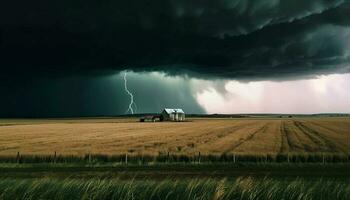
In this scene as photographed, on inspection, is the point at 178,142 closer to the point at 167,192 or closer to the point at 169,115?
the point at 167,192

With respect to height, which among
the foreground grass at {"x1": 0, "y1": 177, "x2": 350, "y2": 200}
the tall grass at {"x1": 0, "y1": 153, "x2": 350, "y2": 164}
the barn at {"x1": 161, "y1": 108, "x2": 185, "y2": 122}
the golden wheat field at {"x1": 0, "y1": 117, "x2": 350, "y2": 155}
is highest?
the barn at {"x1": 161, "y1": 108, "x2": 185, "y2": 122}

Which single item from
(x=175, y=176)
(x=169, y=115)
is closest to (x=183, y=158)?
(x=175, y=176)

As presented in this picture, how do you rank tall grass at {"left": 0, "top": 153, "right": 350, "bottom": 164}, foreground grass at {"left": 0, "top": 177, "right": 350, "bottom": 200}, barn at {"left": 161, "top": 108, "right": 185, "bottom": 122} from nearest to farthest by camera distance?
foreground grass at {"left": 0, "top": 177, "right": 350, "bottom": 200}
tall grass at {"left": 0, "top": 153, "right": 350, "bottom": 164}
barn at {"left": 161, "top": 108, "right": 185, "bottom": 122}

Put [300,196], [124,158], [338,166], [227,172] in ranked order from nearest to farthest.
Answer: [300,196]
[227,172]
[338,166]
[124,158]

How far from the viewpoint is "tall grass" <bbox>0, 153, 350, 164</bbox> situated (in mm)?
39656

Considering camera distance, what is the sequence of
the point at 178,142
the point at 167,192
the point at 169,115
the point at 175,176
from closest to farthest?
the point at 167,192 → the point at 175,176 → the point at 178,142 → the point at 169,115

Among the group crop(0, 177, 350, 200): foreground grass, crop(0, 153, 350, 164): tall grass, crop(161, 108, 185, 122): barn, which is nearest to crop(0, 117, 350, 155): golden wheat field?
crop(0, 153, 350, 164): tall grass

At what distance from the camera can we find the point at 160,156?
135 feet

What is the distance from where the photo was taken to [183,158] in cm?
4081

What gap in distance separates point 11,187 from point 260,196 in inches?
209

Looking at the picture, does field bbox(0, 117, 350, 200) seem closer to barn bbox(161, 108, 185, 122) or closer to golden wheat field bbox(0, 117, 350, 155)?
golden wheat field bbox(0, 117, 350, 155)

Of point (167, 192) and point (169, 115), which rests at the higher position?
point (169, 115)

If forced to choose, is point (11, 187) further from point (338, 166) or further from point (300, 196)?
point (338, 166)

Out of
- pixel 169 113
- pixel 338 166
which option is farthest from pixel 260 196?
pixel 169 113
